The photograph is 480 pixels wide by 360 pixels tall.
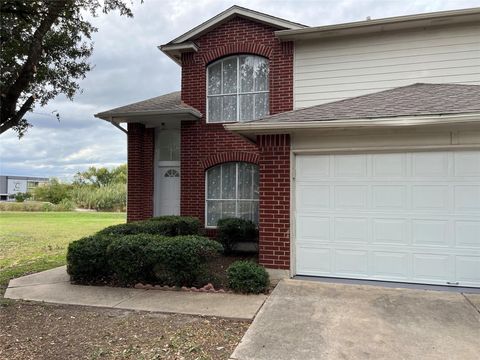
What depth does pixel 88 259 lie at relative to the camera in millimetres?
6871

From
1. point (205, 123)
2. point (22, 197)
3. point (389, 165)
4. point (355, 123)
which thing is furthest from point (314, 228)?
point (22, 197)

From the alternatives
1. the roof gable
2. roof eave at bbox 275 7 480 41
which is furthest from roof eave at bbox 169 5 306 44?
roof eave at bbox 275 7 480 41

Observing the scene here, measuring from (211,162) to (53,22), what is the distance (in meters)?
4.99

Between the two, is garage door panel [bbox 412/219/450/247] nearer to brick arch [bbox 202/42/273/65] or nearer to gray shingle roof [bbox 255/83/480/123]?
gray shingle roof [bbox 255/83/480/123]

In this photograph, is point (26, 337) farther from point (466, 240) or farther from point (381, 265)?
point (466, 240)

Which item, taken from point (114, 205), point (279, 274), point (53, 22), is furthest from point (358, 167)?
point (114, 205)

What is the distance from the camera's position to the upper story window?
10.3m

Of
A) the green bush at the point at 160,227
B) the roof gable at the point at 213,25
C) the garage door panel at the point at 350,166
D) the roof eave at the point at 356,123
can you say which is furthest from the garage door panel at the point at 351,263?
the roof gable at the point at 213,25

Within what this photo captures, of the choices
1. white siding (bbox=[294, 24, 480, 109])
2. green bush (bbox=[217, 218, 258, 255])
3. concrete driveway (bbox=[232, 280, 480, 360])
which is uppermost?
white siding (bbox=[294, 24, 480, 109])

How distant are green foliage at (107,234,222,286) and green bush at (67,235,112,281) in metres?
0.22

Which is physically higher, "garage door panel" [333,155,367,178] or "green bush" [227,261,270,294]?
"garage door panel" [333,155,367,178]

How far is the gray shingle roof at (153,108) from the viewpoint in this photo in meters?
10.1

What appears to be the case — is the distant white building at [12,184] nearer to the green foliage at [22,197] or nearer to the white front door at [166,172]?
the green foliage at [22,197]

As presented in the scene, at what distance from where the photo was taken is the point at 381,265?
6672 mm
